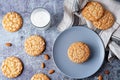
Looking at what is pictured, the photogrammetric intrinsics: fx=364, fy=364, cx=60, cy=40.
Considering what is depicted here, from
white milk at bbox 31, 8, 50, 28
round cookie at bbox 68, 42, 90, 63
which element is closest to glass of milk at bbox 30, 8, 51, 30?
white milk at bbox 31, 8, 50, 28

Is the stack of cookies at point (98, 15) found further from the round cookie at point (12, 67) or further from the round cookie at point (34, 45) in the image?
the round cookie at point (12, 67)

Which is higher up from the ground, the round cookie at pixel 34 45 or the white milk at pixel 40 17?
the white milk at pixel 40 17

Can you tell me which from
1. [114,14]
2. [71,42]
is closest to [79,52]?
[71,42]

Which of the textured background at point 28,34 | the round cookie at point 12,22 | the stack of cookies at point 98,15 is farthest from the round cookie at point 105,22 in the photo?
the round cookie at point 12,22

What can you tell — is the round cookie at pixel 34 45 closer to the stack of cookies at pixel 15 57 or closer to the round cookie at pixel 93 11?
the stack of cookies at pixel 15 57

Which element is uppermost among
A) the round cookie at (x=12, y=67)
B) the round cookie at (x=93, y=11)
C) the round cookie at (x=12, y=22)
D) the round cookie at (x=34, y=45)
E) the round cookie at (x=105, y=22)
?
the round cookie at (x=93, y=11)

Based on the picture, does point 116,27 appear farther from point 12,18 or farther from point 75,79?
point 12,18

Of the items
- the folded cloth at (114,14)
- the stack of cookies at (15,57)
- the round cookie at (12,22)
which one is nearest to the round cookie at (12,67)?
the stack of cookies at (15,57)
